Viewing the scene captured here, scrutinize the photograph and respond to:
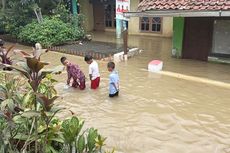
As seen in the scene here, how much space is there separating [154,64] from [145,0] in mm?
3144

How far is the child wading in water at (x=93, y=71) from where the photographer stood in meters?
9.09

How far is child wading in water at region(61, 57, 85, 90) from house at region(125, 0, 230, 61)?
13.0 ft

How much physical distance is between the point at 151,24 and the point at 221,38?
873 cm

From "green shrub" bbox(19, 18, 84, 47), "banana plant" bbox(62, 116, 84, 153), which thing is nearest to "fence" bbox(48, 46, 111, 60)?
"green shrub" bbox(19, 18, 84, 47)

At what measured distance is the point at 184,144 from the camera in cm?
608

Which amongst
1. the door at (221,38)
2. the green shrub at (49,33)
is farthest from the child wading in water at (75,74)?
the green shrub at (49,33)

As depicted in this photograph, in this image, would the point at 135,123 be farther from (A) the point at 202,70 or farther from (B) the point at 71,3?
(B) the point at 71,3

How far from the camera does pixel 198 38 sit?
1317 cm

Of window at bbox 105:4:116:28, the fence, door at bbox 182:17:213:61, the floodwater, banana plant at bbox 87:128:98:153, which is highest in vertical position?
window at bbox 105:4:116:28

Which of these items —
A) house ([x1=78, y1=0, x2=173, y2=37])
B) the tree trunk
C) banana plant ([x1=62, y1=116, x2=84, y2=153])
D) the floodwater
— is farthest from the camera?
house ([x1=78, y1=0, x2=173, y2=37])

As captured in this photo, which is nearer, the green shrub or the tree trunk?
the green shrub

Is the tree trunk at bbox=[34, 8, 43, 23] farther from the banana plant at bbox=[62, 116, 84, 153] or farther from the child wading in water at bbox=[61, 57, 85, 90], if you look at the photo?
the banana plant at bbox=[62, 116, 84, 153]

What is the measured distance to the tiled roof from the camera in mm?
10469

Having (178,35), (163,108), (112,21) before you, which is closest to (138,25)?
(112,21)
